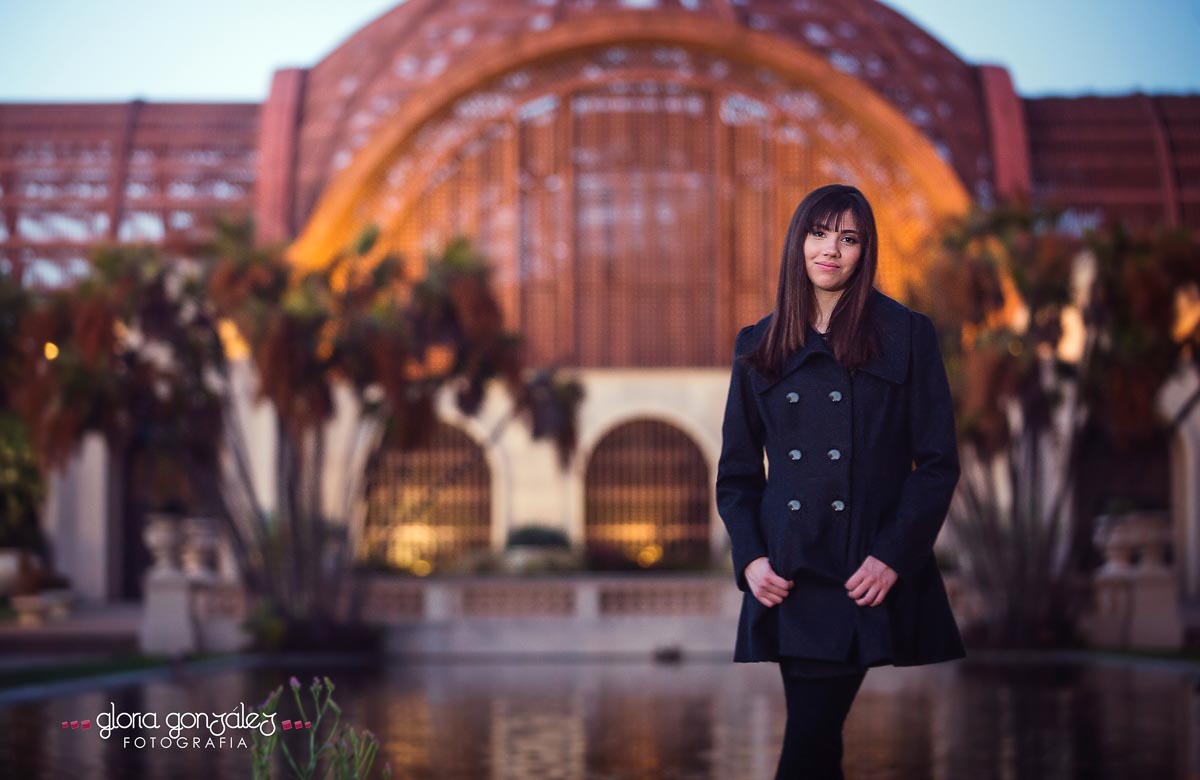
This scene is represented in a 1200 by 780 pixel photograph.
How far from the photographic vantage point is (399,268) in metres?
21.9

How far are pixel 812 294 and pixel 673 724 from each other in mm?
9049

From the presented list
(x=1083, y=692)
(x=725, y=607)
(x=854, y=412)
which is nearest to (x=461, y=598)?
(x=725, y=607)

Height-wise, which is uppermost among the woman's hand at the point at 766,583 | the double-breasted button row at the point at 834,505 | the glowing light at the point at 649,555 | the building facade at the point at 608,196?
the building facade at the point at 608,196

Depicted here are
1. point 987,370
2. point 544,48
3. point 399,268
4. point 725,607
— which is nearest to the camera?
point 987,370

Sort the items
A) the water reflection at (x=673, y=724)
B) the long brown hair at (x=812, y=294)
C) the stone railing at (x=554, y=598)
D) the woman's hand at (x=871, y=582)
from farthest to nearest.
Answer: the stone railing at (x=554, y=598), the water reflection at (x=673, y=724), the long brown hair at (x=812, y=294), the woman's hand at (x=871, y=582)

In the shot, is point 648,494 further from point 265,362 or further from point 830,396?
point 830,396

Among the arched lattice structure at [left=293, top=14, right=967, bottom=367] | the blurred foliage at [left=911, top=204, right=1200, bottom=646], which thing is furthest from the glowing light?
the blurred foliage at [left=911, top=204, right=1200, bottom=646]

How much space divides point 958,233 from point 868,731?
1124 centimetres

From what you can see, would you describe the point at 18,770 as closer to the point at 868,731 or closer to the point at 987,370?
the point at 868,731

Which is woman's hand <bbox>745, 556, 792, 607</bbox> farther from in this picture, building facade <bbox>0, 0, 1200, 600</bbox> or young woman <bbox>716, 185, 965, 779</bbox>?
building facade <bbox>0, 0, 1200, 600</bbox>

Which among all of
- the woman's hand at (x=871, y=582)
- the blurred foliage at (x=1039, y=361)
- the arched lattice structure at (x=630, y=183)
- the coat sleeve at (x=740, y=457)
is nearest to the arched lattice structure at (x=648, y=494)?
the arched lattice structure at (x=630, y=183)

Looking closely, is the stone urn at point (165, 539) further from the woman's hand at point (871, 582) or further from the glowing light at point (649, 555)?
the woman's hand at point (871, 582)

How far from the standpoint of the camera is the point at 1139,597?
2291 centimetres

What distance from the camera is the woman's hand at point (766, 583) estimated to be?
397 centimetres
